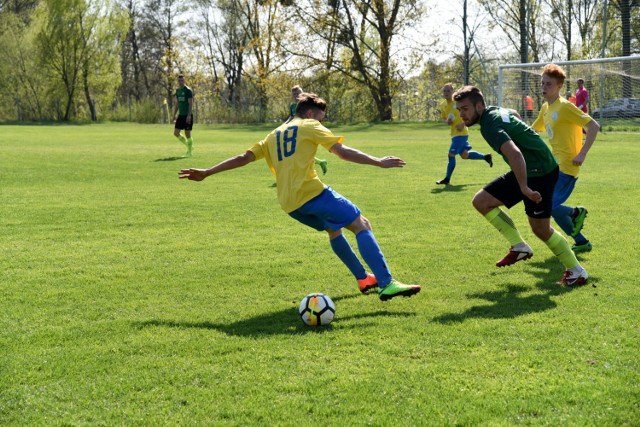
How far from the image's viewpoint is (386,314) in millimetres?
5258

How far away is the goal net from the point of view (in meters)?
25.1

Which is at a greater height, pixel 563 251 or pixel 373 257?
pixel 373 257

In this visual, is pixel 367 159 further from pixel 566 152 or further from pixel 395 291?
pixel 566 152

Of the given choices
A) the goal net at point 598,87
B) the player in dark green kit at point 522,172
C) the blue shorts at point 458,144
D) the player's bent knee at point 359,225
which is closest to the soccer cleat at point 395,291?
the player's bent knee at point 359,225

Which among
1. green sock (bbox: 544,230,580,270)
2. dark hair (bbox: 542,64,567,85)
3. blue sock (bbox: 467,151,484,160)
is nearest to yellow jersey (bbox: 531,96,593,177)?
dark hair (bbox: 542,64,567,85)

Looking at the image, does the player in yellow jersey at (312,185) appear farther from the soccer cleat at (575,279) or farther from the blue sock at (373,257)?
the soccer cleat at (575,279)

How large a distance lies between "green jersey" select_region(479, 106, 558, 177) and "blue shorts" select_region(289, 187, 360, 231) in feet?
4.50

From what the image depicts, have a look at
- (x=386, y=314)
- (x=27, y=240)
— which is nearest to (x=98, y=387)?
(x=386, y=314)

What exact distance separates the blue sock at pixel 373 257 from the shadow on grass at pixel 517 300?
1.98ft

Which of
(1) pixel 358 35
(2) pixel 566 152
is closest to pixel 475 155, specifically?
(2) pixel 566 152

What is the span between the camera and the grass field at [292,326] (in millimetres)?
3621

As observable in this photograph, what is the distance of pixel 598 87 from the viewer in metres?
25.9

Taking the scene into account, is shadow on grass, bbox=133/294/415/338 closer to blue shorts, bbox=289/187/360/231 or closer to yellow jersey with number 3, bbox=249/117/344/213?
blue shorts, bbox=289/187/360/231

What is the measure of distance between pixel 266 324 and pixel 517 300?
2.07 m
